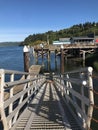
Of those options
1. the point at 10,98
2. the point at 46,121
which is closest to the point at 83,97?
the point at 10,98

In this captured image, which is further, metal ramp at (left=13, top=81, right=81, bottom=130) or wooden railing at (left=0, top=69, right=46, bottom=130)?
metal ramp at (left=13, top=81, right=81, bottom=130)

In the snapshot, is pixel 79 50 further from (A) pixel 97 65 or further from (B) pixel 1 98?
(B) pixel 1 98

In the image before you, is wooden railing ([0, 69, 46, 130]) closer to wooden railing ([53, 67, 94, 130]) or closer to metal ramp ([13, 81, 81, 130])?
metal ramp ([13, 81, 81, 130])

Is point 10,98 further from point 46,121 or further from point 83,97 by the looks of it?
point 46,121

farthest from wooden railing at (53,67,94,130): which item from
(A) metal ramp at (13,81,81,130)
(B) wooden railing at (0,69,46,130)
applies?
(B) wooden railing at (0,69,46,130)

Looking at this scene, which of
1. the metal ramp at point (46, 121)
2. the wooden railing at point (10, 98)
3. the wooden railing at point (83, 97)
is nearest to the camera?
the wooden railing at point (83, 97)

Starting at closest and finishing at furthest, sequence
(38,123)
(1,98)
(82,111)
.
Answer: (1,98), (82,111), (38,123)

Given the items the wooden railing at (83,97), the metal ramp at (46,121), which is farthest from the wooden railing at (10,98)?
the wooden railing at (83,97)

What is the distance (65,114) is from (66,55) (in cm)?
6346

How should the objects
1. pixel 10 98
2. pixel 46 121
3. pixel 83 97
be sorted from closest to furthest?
pixel 83 97 < pixel 10 98 < pixel 46 121

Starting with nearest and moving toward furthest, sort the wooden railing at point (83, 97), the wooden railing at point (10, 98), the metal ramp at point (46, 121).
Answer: the wooden railing at point (83, 97)
the wooden railing at point (10, 98)
the metal ramp at point (46, 121)

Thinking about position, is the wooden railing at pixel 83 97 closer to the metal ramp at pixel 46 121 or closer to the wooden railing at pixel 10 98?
the metal ramp at pixel 46 121

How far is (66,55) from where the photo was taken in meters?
71.8

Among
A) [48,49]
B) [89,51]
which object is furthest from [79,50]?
[48,49]
